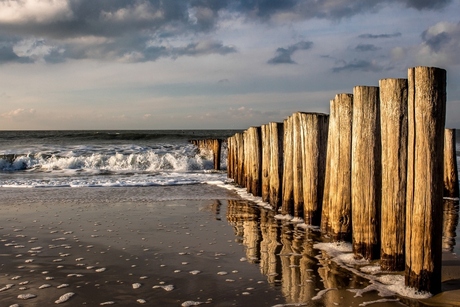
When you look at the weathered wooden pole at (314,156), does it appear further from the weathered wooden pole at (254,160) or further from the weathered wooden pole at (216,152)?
the weathered wooden pole at (216,152)

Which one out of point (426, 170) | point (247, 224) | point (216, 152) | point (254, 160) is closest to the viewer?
point (426, 170)

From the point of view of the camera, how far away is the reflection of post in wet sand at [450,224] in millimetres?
5880

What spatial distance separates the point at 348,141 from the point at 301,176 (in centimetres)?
184

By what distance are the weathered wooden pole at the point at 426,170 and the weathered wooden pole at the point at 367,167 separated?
753mm

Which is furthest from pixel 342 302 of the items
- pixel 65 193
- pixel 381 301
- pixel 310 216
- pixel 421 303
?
pixel 65 193

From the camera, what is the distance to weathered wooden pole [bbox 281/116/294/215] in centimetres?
723

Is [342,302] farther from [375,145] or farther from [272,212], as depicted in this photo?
[272,212]

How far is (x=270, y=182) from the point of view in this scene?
28.3ft

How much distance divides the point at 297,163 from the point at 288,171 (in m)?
0.47

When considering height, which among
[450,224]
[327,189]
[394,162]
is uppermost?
[394,162]

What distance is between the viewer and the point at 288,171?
731 centimetres

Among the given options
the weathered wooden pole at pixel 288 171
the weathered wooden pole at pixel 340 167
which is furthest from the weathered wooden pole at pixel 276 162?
the weathered wooden pole at pixel 340 167

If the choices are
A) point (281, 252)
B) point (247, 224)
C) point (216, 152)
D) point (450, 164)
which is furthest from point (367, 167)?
point (216, 152)

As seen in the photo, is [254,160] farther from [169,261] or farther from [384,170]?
[384,170]
